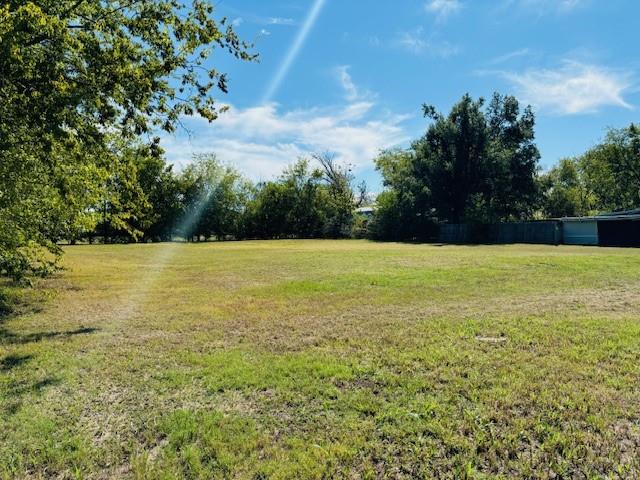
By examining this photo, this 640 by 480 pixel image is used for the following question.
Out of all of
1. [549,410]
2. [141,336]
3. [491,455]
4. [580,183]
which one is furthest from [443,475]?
[580,183]

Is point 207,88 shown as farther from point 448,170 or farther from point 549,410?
point 448,170

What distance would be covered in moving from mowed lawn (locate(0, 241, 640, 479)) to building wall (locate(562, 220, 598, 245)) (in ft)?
82.0

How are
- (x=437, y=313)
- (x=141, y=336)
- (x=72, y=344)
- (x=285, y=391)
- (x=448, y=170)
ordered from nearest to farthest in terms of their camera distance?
(x=285, y=391)
(x=72, y=344)
(x=141, y=336)
(x=437, y=313)
(x=448, y=170)

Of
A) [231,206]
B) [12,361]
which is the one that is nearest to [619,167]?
[231,206]

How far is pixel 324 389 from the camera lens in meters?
3.96

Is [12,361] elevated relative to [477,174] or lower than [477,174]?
lower

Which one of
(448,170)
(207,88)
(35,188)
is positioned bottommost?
(35,188)

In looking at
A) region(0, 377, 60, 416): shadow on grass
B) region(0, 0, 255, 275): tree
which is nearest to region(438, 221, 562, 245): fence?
region(0, 0, 255, 275): tree

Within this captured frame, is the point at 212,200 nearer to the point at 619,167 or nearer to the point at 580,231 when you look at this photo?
the point at 580,231

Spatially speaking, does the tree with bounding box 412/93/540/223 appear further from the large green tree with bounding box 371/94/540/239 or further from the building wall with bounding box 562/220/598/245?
the building wall with bounding box 562/220/598/245

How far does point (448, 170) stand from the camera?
121ft

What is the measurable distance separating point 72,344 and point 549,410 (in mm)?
5534

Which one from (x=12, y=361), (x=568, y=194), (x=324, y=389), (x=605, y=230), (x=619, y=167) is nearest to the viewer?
(x=324, y=389)

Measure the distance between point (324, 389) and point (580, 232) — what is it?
107 feet
